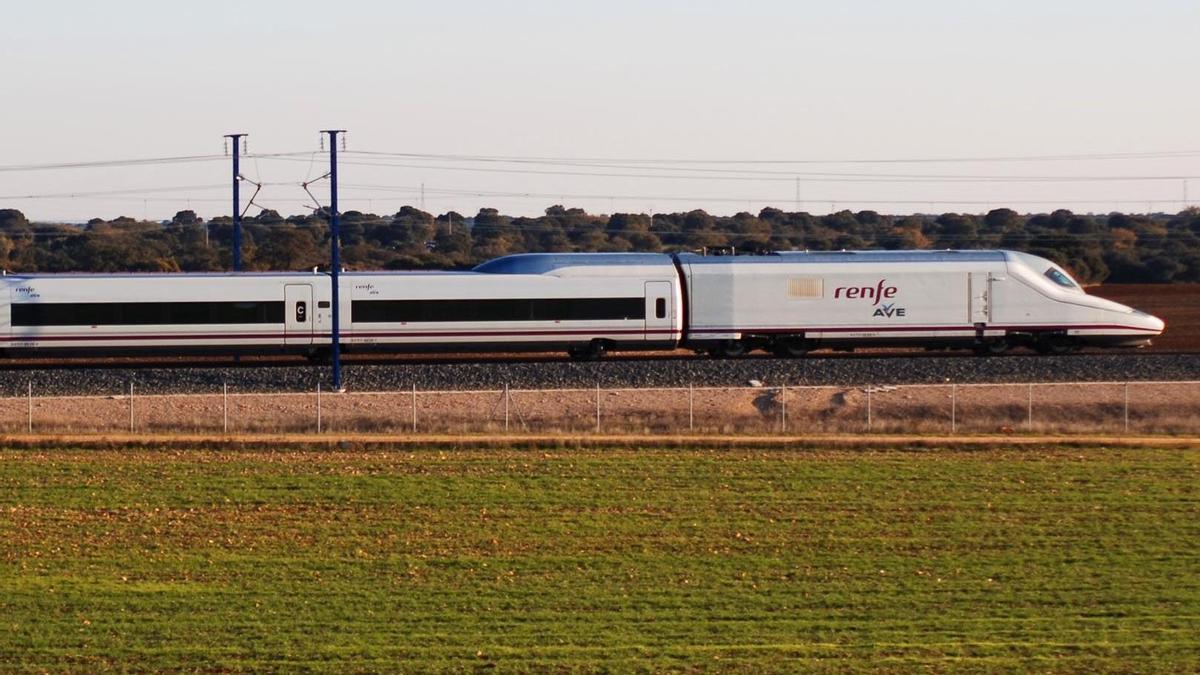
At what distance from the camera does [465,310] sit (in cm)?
4200

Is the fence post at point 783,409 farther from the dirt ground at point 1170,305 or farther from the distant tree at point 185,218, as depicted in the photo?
the distant tree at point 185,218

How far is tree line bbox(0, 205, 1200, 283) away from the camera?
271 feet

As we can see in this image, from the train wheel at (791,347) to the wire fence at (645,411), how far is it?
18.9 ft

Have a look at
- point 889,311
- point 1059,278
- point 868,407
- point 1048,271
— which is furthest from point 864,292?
point 868,407

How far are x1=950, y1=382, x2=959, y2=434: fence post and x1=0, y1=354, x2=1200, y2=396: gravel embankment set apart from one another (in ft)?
4.25

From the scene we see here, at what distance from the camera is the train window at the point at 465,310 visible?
41906 mm

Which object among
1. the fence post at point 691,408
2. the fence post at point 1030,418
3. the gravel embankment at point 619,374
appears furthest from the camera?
the gravel embankment at point 619,374

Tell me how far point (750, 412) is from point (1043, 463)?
7.27 metres

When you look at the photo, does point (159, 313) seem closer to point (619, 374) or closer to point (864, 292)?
point (619, 374)

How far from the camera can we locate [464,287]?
1651 inches

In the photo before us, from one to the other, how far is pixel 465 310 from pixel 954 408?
12.8 metres

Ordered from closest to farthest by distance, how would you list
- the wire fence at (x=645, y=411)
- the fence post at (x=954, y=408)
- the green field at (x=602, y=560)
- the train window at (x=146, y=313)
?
the green field at (x=602, y=560) < the wire fence at (x=645, y=411) < the fence post at (x=954, y=408) < the train window at (x=146, y=313)

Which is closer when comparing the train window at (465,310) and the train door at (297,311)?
the train door at (297,311)

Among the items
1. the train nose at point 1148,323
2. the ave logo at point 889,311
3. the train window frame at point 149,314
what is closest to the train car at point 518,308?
the train window frame at point 149,314
